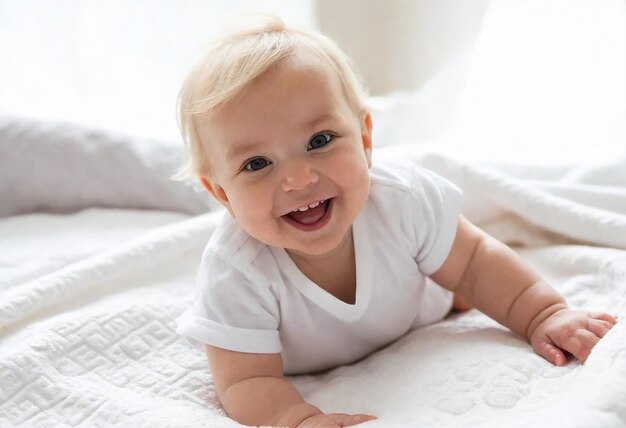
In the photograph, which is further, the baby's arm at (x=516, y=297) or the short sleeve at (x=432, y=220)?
the short sleeve at (x=432, y=220)

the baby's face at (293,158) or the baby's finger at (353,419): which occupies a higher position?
the baby's face at (293,158)

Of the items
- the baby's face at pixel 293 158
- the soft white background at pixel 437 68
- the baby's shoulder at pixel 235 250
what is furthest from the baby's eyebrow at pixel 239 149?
the soft white background at pixel 437 68

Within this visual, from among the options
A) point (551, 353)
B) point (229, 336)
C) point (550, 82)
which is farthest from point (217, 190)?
point (550, 82)

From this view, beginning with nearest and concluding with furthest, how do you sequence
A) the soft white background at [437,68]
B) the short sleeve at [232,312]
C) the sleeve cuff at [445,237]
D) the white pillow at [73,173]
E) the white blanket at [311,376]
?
the white blanket at [311,376] < the short sleeve at [232,312] < the sleeve cuff at [445,237] < the white pillow at [73,173] < the soft white background at [437,68]

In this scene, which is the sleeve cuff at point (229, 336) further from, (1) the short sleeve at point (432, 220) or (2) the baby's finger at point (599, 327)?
(2) the baby's finger at point (599, 327)

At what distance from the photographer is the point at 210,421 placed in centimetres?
87

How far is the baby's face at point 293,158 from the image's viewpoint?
2.85ft

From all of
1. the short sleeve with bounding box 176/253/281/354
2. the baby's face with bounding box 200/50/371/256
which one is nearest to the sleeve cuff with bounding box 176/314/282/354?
the short sleeve with bounding box 176/253/281/354

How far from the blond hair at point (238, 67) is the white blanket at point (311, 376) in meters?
0.24

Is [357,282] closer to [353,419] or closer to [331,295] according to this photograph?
[331,295]

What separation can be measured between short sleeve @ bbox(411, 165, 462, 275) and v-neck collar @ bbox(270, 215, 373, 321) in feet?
0.24

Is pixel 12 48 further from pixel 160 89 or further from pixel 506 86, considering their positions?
pixel 506 86

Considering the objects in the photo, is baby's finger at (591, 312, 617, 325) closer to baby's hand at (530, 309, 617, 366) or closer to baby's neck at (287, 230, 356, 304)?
baby's hand at (530, 309, 617, 366)

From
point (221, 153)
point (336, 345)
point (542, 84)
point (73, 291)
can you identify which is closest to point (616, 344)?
point (336, 345)
